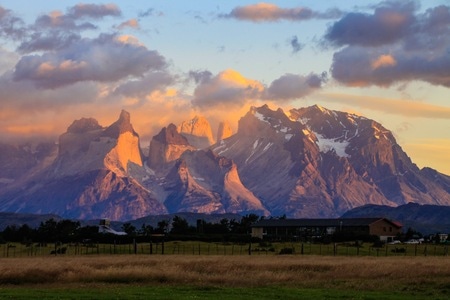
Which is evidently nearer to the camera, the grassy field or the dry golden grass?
the grassy field

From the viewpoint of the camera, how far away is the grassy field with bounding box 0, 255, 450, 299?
43.0 m

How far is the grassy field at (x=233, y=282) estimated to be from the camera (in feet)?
141

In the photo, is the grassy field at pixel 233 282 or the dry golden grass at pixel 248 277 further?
the dry golden grass at pixel 248 277

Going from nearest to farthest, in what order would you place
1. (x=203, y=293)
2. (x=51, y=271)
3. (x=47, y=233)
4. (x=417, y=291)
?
(x=203, y=293) < (x=417, y=291) < (x=51, y=271) < (x=47, y=233)

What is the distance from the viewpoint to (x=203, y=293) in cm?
4350

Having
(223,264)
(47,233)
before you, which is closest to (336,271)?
(223,264)

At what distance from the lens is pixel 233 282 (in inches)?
2052

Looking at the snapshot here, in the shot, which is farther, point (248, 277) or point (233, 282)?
point (248, 277)

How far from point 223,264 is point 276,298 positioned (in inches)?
1005

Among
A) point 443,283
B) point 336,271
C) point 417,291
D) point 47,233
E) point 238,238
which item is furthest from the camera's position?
point 47,233

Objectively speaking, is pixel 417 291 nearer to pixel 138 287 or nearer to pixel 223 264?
pixel 138 287

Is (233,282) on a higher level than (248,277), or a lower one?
lower

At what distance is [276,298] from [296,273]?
1761 cm

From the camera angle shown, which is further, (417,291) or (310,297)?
(417,291)
